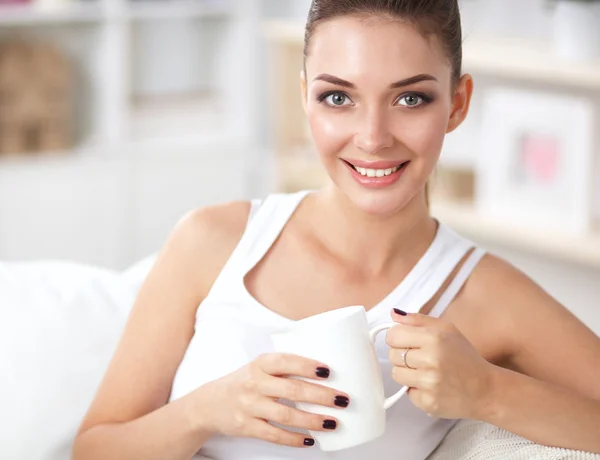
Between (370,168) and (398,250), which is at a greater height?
(370,168)

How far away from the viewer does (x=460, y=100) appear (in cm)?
136

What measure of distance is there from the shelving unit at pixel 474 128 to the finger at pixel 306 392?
1.85 meters

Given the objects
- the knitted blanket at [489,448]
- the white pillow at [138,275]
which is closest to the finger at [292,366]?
the knitted blanket at [489,448]

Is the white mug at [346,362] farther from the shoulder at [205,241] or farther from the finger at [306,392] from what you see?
the shoulder at [205,241]

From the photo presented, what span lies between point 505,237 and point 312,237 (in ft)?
5.71

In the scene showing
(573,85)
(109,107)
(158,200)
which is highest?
(573,85)

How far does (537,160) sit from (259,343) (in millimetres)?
1855

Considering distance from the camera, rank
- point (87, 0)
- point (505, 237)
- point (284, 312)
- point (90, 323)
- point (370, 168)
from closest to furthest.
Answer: point (370, 168)
point (284, 312)
point (90, 323)
point (505, 237)
point (87, 0)

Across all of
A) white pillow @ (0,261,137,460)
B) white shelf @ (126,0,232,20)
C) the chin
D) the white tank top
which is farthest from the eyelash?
white shelf @ (126,0,232,20)

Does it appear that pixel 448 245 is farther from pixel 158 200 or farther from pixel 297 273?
pixel 158 200

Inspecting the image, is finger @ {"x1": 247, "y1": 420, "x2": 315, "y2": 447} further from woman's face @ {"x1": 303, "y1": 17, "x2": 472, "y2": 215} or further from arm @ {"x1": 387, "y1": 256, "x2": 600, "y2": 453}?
woman's face @ {"x1": 303, "y1": 17, "x2": 472, "y2": 215}

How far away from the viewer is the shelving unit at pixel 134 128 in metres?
3.91

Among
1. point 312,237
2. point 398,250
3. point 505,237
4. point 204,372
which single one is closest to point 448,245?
point 398,250

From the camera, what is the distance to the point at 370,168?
124 cm
